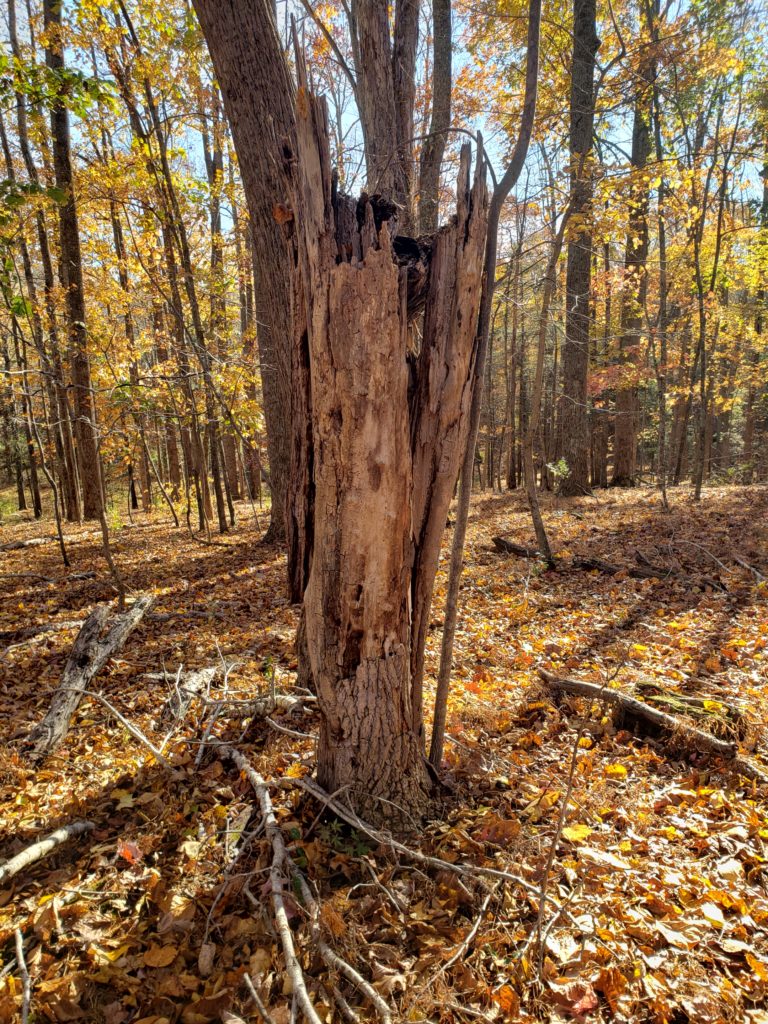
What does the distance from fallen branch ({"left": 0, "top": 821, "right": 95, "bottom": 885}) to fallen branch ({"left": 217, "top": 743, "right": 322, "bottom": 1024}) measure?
32.8 inches

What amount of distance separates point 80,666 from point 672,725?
4483 mm

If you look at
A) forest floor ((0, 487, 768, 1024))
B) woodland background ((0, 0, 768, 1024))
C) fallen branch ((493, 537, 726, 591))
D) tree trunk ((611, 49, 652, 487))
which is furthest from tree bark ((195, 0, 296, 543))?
tree trunk ((611, 49, 652, 487))

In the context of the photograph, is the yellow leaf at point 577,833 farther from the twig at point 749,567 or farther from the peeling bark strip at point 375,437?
the twig at point 749,567

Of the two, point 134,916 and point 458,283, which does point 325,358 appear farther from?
point 134,916

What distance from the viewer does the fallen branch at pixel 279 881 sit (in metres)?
1.70

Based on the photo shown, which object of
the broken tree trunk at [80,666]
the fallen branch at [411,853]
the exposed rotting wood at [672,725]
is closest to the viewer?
the fallen branch at [411,853]

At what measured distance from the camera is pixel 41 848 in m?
2.40

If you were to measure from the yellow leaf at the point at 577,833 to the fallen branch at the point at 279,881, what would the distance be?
A: 1.36m

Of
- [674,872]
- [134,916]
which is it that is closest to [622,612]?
[674,872]

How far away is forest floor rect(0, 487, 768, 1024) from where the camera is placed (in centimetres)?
185

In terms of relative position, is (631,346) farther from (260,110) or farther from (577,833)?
(577,833)

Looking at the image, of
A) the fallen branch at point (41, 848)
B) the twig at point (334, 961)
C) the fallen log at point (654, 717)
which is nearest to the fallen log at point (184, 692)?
the fallen branch at point (41, 848)

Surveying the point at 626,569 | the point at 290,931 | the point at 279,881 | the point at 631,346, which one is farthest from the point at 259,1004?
the point at 631,346

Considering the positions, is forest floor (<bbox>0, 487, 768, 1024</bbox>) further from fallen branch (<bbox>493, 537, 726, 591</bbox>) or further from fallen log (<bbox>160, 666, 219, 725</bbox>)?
fallen branch (<bbox>493, 537, 726, 591</bbox>)
